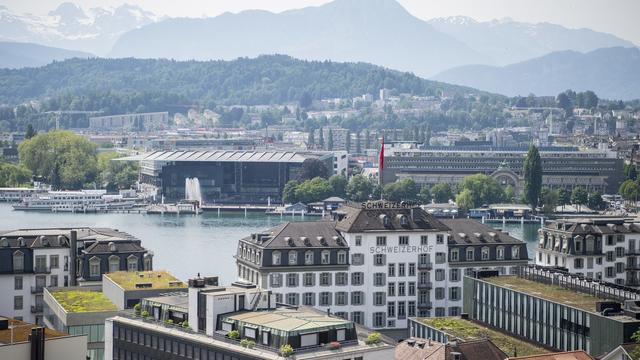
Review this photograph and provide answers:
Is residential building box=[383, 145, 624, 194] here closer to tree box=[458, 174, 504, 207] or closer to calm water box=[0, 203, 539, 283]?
tree box=[458, 174, 504, 207]

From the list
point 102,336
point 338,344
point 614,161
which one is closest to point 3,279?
point 102,336

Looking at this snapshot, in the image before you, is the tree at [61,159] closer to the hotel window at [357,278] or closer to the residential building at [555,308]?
the hotel window at [357,278]

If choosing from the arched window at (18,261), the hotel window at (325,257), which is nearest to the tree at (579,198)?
the hotel window at (325,257)

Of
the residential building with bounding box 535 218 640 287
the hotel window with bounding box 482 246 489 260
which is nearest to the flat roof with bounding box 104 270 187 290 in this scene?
the hotel window with bounding box 482 246 489 260

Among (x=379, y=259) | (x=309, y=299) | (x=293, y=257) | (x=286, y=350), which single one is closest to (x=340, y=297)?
(x=309, y=299)

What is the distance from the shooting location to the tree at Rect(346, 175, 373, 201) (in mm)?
103875

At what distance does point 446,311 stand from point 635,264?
6184 mm

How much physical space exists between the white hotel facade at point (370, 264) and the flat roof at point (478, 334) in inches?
186

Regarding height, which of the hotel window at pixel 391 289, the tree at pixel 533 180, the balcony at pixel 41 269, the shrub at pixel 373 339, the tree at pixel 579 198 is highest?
the tree at pixel 533 180

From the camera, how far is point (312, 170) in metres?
111

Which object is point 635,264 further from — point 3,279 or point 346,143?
point 346,143

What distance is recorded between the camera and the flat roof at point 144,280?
35.0 m

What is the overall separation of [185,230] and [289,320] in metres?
54.7

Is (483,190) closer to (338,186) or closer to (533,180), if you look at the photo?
(533,180)
